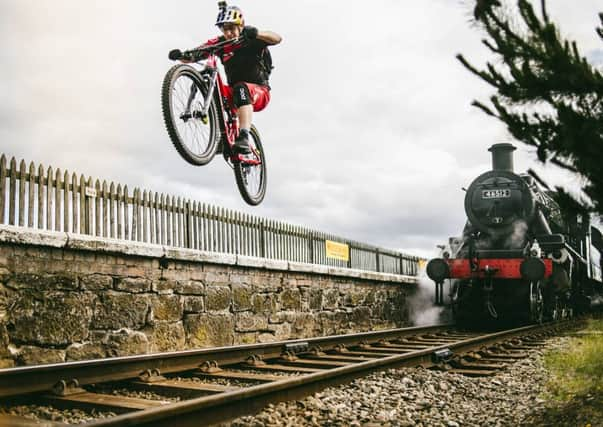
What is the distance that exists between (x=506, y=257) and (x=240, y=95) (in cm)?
669

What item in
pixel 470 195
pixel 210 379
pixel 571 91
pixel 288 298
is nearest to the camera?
pixel 571 91

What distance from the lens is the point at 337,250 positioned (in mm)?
12883

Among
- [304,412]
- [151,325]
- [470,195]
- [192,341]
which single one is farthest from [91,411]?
[470,195]

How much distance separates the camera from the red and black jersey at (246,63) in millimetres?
7609

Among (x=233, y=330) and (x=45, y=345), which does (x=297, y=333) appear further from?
(x=45, y=345)

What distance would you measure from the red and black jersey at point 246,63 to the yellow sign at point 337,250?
5324 mm

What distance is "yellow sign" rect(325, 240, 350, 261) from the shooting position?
12.5m

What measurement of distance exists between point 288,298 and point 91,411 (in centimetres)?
604

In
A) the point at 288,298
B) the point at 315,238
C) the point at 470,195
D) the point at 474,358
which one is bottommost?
the point at 474,358

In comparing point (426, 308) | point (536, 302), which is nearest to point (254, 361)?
point (536, 302)

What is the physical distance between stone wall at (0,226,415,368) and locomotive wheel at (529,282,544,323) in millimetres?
3890

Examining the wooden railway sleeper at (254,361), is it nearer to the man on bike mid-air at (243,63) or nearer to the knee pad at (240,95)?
the man on bike mid-air at (243,63)

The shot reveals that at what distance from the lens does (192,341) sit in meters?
7.72

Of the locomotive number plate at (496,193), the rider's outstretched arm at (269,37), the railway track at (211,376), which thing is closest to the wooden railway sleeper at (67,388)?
the railway track at (211,376)
